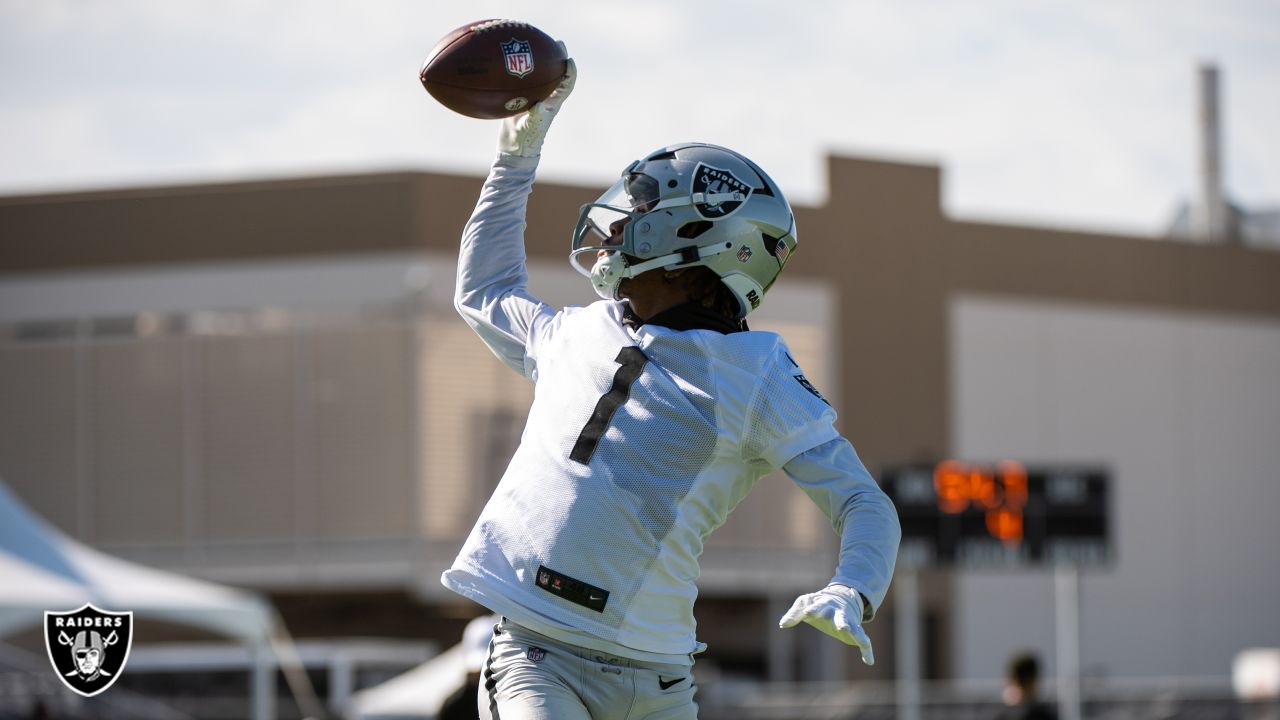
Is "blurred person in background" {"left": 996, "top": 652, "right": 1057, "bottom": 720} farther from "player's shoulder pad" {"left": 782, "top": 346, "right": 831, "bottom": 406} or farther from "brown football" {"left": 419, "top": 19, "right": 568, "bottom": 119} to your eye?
"player's shoulder pad" {"left": 782, "top": 346, "right": 831, "bottom": 406}

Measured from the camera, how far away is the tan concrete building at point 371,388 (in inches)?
1216

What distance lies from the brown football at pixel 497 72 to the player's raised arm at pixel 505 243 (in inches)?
1.6

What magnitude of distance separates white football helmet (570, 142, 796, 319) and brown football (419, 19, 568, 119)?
17.7 inches

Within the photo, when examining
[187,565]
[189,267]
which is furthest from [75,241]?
[187,565]

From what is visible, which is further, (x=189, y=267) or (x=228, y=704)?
(x=189, y=267)

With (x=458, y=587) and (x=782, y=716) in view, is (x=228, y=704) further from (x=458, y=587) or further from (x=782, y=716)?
(x=458, y=587)

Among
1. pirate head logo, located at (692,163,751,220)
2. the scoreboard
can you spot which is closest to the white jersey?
pirate head logo, located at (692,163,751,220)

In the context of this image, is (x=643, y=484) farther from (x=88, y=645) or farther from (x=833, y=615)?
(x=88, y=645)

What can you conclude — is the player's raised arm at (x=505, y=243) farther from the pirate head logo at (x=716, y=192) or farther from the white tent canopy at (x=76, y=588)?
the white tent canopy at (x=76, y=588)

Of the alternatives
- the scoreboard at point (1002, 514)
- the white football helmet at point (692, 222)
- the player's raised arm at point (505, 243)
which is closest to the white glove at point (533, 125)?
the player's raised arm at point (505, 243)

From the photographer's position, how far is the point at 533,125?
4.38 m

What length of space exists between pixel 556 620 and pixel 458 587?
0.24m

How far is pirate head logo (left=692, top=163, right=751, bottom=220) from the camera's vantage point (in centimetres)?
389

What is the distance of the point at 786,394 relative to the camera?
144 inches
